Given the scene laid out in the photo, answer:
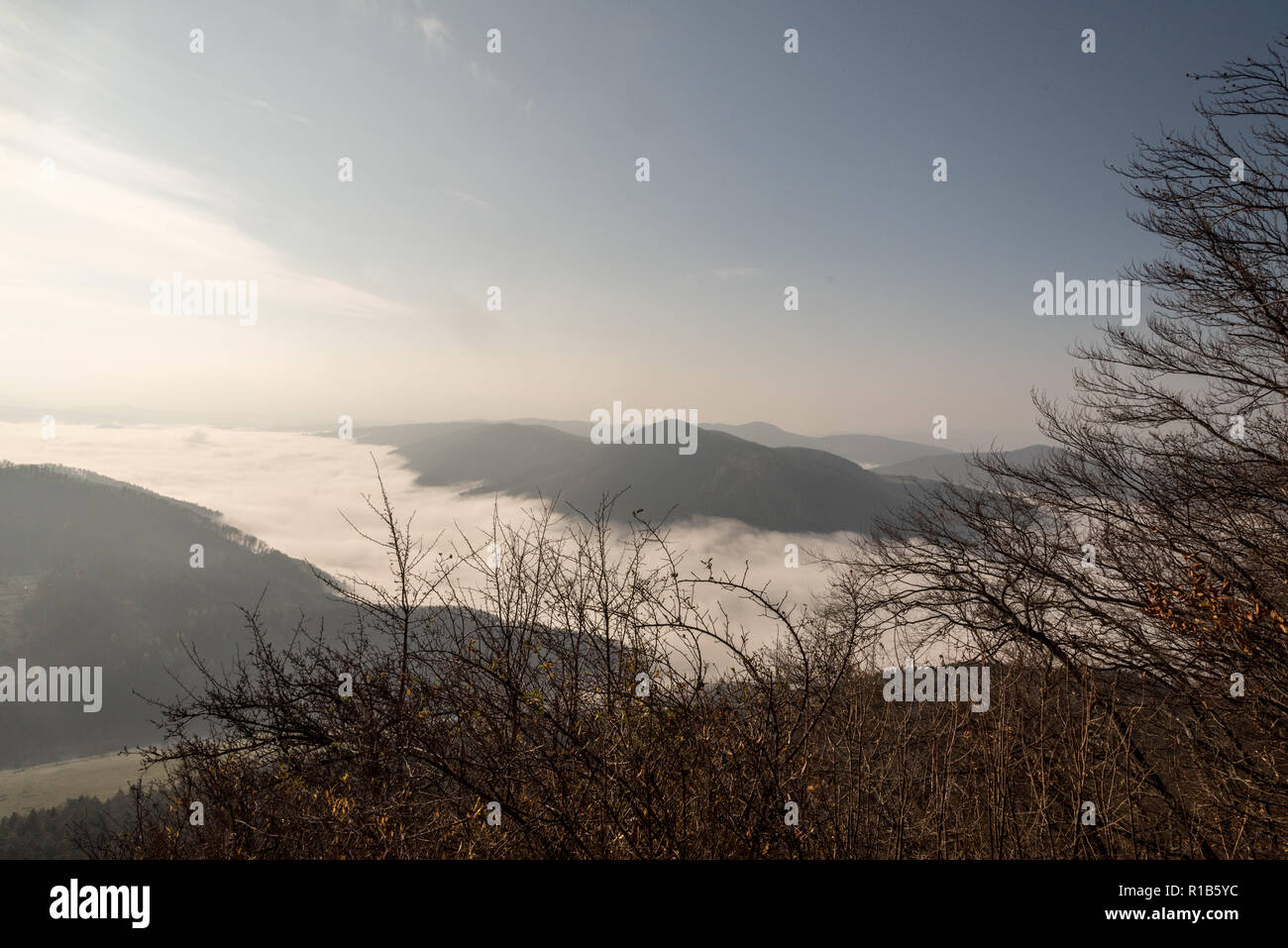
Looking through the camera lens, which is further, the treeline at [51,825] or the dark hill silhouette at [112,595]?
the dark hill silhouette at [112,595]

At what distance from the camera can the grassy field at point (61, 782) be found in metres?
83.7

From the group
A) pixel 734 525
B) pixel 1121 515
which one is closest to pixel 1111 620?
pixel 1121 515

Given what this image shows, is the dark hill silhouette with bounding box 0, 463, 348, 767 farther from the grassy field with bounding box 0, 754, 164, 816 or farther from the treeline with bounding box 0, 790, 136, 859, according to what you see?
the treeline with bounding box 0, 790, 136, 859

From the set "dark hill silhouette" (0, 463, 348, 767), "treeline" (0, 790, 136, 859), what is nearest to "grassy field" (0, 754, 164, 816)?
"treeline" (0, 790, 136, 859)

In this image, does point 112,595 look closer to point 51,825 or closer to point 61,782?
point 61,782

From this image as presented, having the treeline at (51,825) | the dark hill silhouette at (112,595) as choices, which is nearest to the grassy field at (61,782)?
the treeline at (51,825)

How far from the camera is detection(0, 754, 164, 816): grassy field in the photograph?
275 feet

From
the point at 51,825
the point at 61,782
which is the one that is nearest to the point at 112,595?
the point at 61,782

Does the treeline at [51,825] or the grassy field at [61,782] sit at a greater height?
the treeline at [51,825]

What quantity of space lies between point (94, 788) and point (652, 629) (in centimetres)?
12460

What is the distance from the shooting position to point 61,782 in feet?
314

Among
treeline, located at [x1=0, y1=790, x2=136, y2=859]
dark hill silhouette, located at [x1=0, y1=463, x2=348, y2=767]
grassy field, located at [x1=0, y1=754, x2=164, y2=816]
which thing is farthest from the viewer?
dark hill silhouette, located at [x1=0, y1=463, x2=348, y2=767]

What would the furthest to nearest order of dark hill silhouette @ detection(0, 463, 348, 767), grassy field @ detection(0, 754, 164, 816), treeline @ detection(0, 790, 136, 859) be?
1. dark hill silhouette @ detection(0, 463, 348, 767)
2. grassy field @ detection(0, 754, 164, 816)
3. treeline @ detection(0, 790, 136, 859)

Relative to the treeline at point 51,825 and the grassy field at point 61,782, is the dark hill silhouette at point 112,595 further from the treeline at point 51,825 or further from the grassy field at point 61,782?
the treeline at point 51,825
